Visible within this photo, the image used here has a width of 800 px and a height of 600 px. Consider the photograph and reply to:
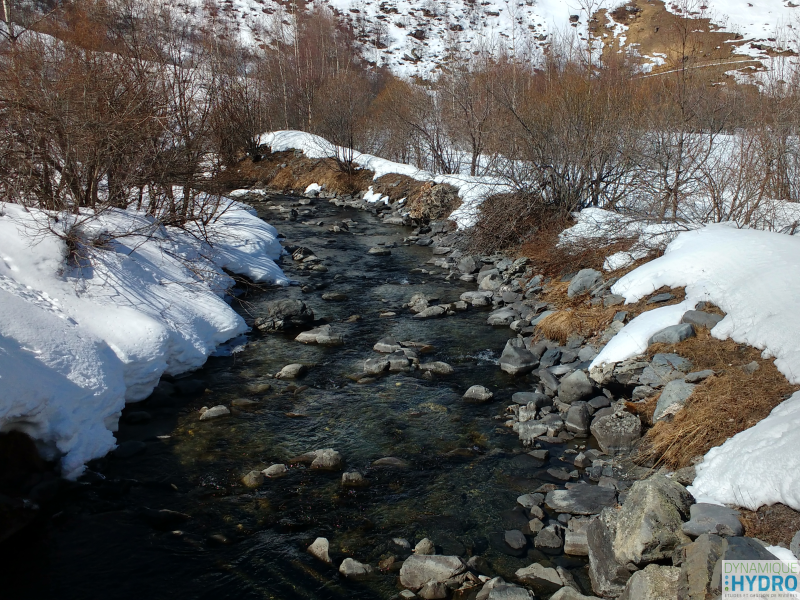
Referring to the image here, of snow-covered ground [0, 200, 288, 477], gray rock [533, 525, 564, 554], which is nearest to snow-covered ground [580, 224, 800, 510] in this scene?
gray rock [533, 525, 564, 554]

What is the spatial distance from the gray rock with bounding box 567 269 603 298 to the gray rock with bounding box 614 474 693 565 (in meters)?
5.69

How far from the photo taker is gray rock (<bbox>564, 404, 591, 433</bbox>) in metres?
6.43

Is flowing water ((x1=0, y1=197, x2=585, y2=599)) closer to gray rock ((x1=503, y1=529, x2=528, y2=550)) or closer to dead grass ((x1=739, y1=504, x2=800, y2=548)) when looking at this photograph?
gray rock ((x1=503, y1=529, x2=528, y2=550))

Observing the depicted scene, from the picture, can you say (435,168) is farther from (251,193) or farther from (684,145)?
(684,145)

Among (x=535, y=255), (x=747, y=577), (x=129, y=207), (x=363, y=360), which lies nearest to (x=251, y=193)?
(x=129, y=207)

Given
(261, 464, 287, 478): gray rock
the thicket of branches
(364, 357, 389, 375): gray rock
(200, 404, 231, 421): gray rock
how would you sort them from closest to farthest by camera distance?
(261, 464, 287, 478): gray rock → (200, 404, 231, 421): gray rock → (364, 357, 389, 375): gray rock → the thicket of branches

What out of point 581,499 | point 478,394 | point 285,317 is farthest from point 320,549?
point 285,317

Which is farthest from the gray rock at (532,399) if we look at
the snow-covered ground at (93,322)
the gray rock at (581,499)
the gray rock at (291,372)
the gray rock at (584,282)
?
the snow-covered ground at (93,322)

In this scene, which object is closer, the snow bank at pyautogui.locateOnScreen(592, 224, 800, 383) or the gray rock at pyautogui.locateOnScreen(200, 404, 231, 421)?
the snow bank at pyautogui.locateOnScreen(592, 224, 800, 383)

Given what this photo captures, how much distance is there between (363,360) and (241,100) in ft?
60.8

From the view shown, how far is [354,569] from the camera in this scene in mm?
4371

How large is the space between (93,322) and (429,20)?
56.1m

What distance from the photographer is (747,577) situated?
3496mm

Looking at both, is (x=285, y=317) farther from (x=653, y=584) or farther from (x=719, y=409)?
(x=653, y=584)
